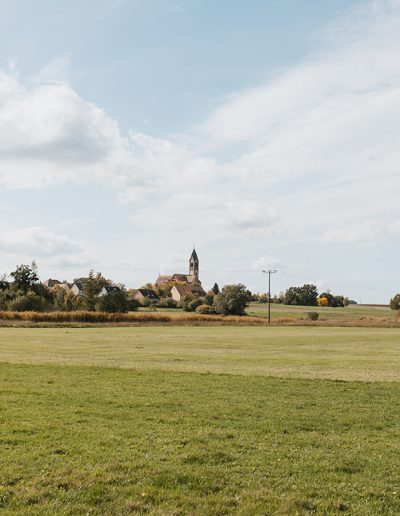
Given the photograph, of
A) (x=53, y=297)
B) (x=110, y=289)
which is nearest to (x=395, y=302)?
(x=110, y=289)

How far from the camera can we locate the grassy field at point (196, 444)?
29.2ft

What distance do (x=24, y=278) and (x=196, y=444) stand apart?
137m

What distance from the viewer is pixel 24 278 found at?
A: 142 metres

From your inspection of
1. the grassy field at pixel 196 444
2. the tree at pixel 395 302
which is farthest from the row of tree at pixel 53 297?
the grassy field at pixel 196 444

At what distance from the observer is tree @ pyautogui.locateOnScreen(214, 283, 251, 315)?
139 metres

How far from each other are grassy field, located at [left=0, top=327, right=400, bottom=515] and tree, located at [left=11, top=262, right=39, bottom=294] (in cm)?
12348

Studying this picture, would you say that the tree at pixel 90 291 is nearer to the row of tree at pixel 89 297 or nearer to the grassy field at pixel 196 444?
the row of tree at pixel 89 297

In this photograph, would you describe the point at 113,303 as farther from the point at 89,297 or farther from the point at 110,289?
the point at 110,289

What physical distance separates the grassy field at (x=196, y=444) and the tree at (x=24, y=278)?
4861 inches

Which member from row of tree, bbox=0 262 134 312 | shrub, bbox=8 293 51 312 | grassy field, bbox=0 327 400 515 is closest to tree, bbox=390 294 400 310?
row of tree, bbox=0 262 134 312

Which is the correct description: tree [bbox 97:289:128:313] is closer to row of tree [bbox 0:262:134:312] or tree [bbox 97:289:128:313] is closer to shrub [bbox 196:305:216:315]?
row of tree [bbox 0:262:134:312]

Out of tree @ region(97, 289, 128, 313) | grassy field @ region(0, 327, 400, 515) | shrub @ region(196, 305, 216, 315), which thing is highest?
tree @ region(97, 289, 128, 313)

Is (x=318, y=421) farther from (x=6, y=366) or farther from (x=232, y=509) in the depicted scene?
(x=6, y=366)

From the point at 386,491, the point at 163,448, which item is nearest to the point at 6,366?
the point at 163,448
